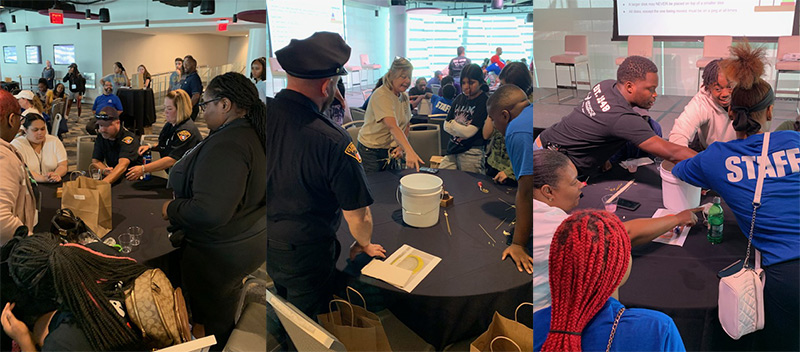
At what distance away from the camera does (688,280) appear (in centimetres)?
155

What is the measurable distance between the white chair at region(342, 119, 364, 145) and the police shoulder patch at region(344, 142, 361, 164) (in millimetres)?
20

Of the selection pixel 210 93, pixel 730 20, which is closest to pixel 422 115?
pixel 210 93

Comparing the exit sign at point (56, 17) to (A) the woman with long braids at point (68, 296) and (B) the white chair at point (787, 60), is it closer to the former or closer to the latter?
(A) the woman with long braids at point (68, 296)

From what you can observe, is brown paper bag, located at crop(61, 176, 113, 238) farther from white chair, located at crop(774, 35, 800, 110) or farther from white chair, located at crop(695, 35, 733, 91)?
white chair, located at crop(774, 35, 800, 110)

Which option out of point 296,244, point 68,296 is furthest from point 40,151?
point 296,244

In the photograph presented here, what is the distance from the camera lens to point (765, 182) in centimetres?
152

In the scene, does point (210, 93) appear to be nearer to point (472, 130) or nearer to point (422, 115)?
point (422, 115)

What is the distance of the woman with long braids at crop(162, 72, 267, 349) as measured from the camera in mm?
1515

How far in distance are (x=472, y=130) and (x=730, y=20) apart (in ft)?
3.69

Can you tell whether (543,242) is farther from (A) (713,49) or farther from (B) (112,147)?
(B) (112,147)

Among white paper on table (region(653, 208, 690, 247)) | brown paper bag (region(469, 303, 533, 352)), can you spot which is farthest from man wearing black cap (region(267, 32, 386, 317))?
white paper on table (region(653, 208, 690, 247))

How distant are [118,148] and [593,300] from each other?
5.15 feet

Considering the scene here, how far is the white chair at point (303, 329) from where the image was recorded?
139cm

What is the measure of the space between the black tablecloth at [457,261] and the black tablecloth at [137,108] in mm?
795
